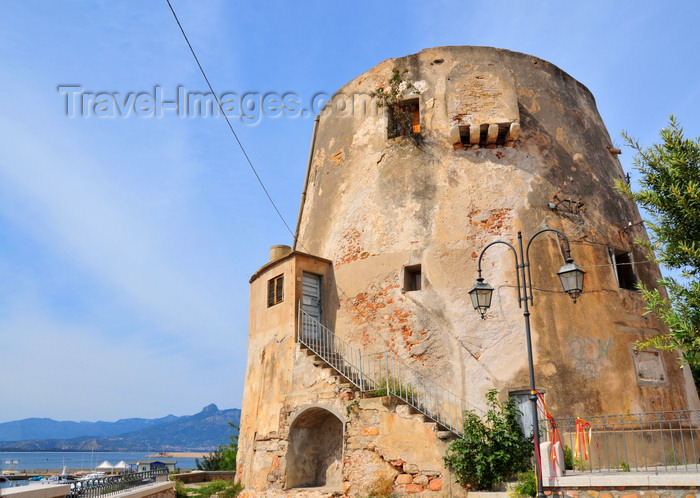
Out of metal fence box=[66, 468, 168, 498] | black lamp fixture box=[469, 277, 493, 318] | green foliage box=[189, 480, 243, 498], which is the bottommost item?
green foliage box=[189, 480, 243, 498]

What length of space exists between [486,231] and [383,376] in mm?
4915

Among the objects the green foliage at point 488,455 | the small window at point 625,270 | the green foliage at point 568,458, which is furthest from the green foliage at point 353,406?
the small window at point 625,270

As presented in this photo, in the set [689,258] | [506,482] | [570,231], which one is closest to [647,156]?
[689,258]

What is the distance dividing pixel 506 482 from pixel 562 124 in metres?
11.4

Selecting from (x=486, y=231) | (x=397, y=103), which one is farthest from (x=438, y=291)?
(x=397, y=103)

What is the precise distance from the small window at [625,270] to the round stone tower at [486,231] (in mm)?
47

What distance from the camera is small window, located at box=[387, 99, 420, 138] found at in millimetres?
19094

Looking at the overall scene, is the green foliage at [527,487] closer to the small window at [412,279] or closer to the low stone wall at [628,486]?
the low stone wall at [628,486]

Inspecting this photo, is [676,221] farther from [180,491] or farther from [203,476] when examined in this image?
[203,476]

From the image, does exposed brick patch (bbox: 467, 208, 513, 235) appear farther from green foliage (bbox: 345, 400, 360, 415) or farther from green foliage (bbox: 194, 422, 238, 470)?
green foliage (bbox: 194, 422, 238, 470)

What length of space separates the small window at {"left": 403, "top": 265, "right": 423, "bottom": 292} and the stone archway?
4.13m

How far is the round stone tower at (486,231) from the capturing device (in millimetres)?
15349

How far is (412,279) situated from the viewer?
1731 centimetres

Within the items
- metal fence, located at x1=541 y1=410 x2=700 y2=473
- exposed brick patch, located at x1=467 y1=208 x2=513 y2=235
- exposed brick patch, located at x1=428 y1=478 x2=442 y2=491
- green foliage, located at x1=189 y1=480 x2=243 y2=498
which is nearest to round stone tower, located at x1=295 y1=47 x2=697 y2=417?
exposed brick patch, located at x1=467 y1=208 x2=513 y2=235
